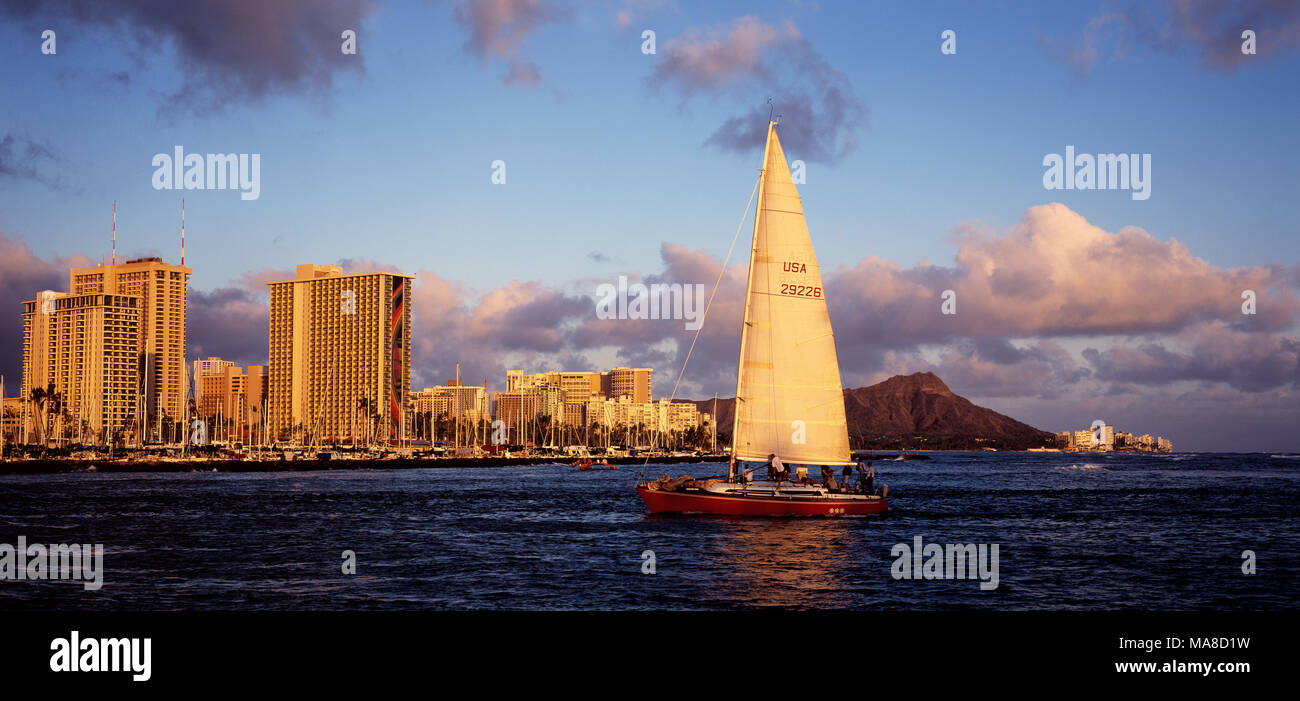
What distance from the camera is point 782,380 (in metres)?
50.4

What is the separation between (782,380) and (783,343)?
1915 mm

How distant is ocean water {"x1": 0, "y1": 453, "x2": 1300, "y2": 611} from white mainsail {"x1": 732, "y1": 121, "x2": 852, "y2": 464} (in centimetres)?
→ 444

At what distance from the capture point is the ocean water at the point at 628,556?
92.8ft

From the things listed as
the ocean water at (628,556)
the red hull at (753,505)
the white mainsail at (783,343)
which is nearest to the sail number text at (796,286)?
the white mainsail at (783,343)

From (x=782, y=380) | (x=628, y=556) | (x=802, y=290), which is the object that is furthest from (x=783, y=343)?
(x=628, y=556)

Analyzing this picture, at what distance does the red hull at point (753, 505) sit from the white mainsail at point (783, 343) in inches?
98.9

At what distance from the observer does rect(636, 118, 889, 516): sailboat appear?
49.3 meters

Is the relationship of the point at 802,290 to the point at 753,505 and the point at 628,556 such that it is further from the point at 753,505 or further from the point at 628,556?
the point at 628,556

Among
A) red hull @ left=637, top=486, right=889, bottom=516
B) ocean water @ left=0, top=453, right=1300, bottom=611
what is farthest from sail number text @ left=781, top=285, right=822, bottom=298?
ocean water @ left=0, top=453, right=1300, bottom=611

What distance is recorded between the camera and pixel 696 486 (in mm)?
51219
